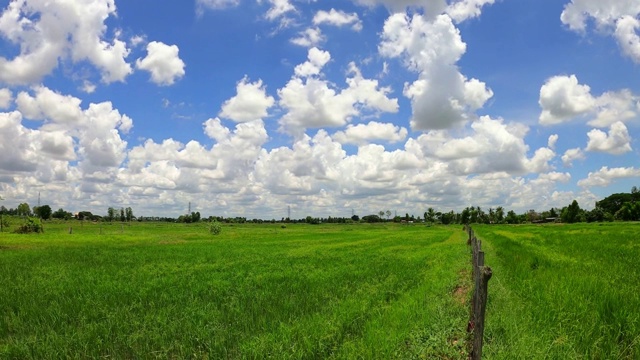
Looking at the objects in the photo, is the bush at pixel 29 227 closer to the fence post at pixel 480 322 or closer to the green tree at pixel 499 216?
the fence post at pixel 480 322

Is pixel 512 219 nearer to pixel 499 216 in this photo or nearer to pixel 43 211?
pixel 499 216

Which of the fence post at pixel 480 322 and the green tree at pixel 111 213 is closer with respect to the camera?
the fence post at pixel 480 322

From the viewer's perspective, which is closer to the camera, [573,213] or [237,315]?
[237,315]

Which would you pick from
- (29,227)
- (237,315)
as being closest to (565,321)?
(237,315)

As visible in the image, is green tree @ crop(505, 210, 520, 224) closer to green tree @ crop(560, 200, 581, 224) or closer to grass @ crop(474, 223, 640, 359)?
green tree @ crop(560, 200, 581, 224)

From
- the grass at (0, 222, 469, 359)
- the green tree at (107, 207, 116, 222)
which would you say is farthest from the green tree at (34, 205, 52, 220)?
the grass at (0, 222, 469, 359)

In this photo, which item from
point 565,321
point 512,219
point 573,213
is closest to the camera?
point 565,321

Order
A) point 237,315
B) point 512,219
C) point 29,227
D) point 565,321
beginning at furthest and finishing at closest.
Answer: point 512,219, point 29,227, point 237,315, point 565,321

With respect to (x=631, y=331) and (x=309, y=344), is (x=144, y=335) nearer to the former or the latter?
(x=309, y=344)

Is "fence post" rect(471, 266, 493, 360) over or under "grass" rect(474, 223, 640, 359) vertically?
over

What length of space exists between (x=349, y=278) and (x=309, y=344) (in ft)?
28.1

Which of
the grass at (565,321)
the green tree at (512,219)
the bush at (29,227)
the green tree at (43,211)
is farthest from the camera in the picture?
the green tree at (512,219)

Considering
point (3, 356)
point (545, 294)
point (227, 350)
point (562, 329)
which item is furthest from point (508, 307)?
point (3, 356)

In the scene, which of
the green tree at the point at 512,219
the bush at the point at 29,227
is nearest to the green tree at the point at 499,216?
the green tree at the point at 512,219
